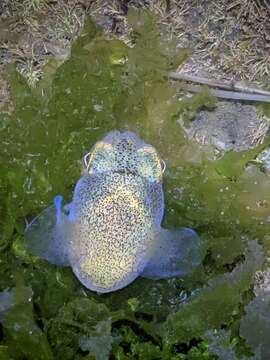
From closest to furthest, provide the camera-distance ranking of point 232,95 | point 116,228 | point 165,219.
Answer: point 116,228, point 165,219, point 232,95

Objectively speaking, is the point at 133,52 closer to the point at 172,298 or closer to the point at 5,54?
the point at 5,54

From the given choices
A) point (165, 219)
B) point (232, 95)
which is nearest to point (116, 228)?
point (165, 219)

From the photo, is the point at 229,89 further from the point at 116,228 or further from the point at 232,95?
the point at 116,228

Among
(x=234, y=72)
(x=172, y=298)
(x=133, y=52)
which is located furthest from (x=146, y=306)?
(x=234, y=72)

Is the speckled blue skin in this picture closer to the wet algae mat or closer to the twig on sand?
the wet algae mat

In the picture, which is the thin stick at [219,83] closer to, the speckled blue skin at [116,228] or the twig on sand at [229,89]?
→ the twig on sand at [229,89]

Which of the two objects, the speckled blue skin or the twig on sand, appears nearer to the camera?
the speckled blue skin

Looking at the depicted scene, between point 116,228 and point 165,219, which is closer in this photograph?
point 116,228

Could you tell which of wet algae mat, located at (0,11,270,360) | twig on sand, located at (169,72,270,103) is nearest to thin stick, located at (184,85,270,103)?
twig on sand, located at (169,72,270,103)
